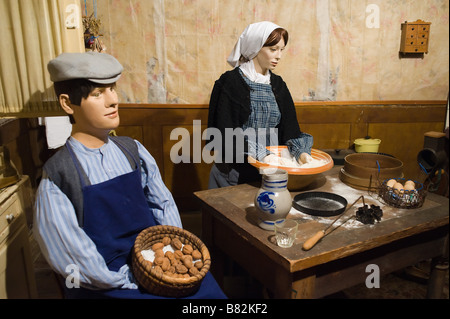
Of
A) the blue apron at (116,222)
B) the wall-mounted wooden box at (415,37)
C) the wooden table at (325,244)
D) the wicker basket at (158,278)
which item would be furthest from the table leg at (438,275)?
the wall-mounted wooden box at (415,37)

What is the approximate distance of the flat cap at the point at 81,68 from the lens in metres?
1.52

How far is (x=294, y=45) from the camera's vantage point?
11.8 ft

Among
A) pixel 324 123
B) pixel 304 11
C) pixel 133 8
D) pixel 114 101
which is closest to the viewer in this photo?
pixel 114 101

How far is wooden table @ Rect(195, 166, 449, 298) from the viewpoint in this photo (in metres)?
1.57

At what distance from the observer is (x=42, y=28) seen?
81.4 inches

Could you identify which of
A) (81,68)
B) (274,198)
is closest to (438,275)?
(274,198)

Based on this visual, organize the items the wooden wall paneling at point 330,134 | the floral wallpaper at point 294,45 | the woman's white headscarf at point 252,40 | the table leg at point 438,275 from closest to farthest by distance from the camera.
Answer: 1. the table leg at point 438,275
2. the woman's white headscarf at point 252,40
3. the floral wallpaper at point 294,45
4. the wooden wall paneling at point 330,134

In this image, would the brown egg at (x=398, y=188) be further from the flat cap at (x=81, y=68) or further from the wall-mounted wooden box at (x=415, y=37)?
the wall-mounted wooden box at (x=415, y=37)

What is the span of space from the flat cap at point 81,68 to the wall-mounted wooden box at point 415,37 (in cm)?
325

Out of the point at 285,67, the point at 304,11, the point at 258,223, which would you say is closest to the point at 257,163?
the point at 258,223

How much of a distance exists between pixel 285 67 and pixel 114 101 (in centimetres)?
236

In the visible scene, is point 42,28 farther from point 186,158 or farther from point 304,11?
point 304,11

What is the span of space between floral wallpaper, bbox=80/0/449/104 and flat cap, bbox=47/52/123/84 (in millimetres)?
1867

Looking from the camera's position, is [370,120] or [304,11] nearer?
[304,11]
